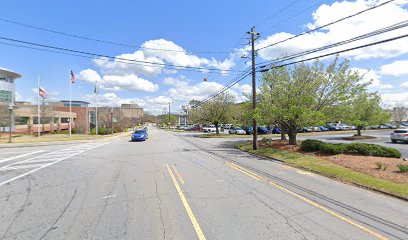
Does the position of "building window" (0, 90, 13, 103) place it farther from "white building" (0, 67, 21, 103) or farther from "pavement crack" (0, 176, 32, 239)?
"pavement crack" (0, 176, 32, 239)

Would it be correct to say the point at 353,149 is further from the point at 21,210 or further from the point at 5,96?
the point at 5,96

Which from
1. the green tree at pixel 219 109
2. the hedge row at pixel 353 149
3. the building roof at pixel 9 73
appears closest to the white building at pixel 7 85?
the building roof at pixel 9 73

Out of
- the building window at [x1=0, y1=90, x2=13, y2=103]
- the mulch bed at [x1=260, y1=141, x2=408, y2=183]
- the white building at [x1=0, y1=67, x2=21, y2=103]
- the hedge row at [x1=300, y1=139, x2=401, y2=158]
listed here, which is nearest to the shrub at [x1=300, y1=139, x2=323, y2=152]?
the hedge row at [x1=300, y1=139, x2=401, y2=158]

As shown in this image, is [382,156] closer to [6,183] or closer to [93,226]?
[93,226]

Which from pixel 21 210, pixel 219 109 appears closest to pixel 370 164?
pixel 21 210

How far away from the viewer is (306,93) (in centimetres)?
1653

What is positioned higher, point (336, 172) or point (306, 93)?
point (306, 93)

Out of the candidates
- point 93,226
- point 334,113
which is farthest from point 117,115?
point 93,226

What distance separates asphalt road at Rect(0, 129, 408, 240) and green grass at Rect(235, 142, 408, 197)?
0.68 metres

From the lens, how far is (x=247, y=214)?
18.1 ft

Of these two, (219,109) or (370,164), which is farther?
(219,109)

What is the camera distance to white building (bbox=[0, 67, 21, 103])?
170 feet

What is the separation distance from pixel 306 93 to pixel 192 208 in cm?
1356

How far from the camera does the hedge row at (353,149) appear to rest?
1302 centimetres
